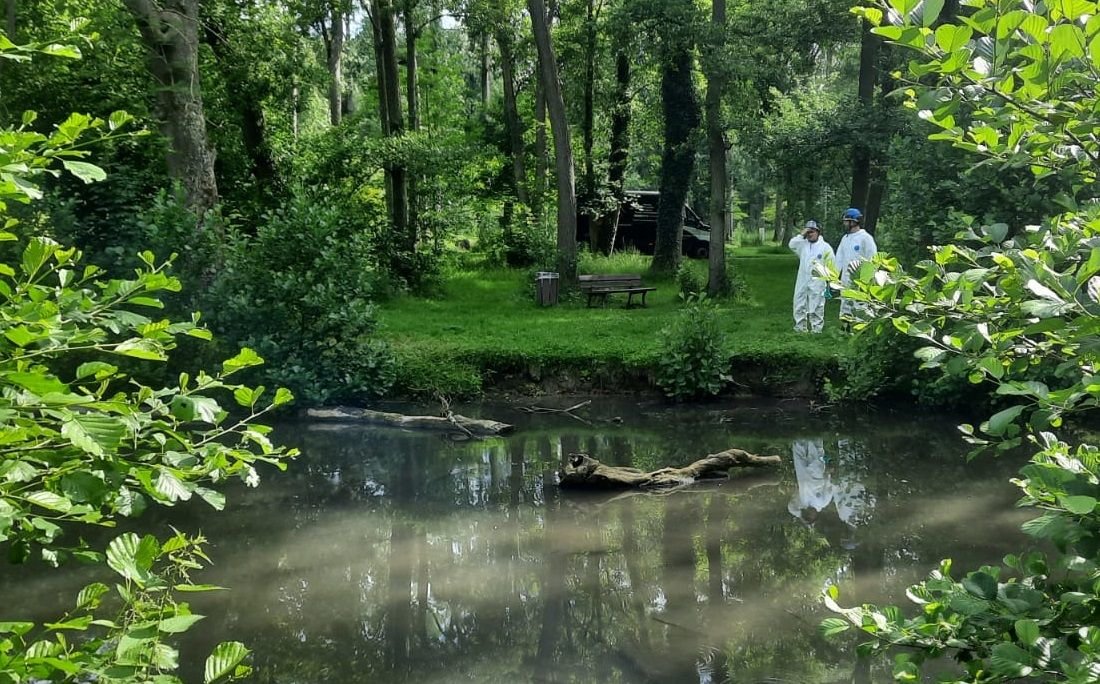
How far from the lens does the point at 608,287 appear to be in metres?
17.3

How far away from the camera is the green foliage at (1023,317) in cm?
167

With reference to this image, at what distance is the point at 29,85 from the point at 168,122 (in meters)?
3.41

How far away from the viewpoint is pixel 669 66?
1753 centimetres

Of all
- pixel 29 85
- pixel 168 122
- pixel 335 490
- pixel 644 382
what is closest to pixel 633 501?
pixel 335 490

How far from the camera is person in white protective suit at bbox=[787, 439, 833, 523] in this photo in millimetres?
7682

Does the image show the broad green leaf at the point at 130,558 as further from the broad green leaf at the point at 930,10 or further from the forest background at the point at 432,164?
the broad green leaf at the point at 930,10

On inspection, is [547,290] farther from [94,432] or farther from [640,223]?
[94,432]

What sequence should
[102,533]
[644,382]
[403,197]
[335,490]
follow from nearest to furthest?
[102,533] < [335,490] < [644,382] < [403,197]

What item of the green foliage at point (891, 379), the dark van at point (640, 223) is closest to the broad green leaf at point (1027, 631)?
the green foliage at point (891, 379)

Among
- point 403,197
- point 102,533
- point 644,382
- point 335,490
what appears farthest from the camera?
point 403,197

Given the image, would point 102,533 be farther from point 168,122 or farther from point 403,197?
point 403,197

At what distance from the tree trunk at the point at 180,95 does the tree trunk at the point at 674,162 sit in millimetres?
10825

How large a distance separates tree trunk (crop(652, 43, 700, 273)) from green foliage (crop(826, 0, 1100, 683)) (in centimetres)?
1753

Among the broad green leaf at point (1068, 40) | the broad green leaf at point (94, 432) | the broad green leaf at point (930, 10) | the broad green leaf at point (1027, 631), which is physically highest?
the broad green leaf at point (930, 10)
